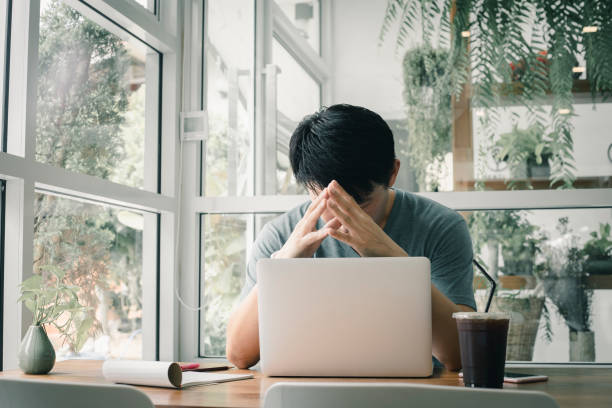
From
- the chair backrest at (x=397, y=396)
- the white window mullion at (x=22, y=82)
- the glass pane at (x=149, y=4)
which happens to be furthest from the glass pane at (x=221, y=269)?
the chair backrest at (x=397, y=396)

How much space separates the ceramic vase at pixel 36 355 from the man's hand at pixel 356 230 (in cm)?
71

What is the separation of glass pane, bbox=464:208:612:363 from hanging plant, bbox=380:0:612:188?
0.60 feet

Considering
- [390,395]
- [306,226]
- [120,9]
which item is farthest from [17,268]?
[390,395]

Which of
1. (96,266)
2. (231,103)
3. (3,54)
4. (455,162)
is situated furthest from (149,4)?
(455,162)

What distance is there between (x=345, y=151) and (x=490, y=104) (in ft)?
3.60

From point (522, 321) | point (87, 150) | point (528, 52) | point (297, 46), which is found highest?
point (297, 46)

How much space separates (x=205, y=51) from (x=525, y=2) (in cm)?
136

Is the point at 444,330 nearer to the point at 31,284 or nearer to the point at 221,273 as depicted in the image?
the point at 31,284

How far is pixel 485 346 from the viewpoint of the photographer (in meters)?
1.08

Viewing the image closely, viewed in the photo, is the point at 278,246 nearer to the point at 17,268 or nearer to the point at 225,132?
the point at 17,268

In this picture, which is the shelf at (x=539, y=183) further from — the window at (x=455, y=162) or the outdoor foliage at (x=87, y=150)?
the outdoor foliage at (x=87, y=150)

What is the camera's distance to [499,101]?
2.43 meters

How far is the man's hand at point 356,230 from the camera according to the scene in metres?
1.43

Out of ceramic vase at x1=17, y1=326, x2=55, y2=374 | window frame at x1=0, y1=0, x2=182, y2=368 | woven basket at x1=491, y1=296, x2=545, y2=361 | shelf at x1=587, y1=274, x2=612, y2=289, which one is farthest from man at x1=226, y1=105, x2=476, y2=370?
shelf at x1=587, y1=274, x2=612, y2=289
